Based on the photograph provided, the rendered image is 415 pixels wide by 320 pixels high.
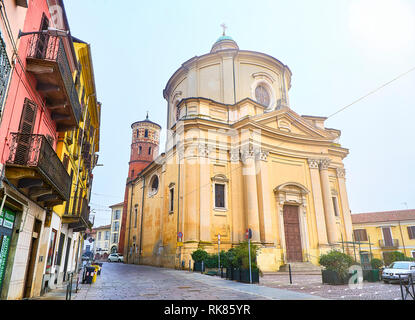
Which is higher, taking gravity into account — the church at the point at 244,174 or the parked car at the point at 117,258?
the church at the point at 244,174

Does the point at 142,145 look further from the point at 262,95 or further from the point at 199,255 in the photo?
the point at 199,255

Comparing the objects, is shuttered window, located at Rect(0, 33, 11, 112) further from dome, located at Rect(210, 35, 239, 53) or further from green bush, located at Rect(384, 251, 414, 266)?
dome, located at Rect(210, 35, 239, 53)

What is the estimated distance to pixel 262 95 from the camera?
2811 centimetres

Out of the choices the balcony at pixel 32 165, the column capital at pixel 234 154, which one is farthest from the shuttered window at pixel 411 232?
the balcony at pixel 32 165

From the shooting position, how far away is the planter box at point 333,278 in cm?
1255

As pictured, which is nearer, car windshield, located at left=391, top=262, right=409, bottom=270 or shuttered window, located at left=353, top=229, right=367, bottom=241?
car windshield, located at left=391, top=262, right=409, bottom=270

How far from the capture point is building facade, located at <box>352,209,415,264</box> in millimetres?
36562

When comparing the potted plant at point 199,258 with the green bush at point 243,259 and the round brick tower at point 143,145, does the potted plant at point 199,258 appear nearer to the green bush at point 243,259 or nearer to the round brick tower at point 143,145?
the green bush at point 243,259

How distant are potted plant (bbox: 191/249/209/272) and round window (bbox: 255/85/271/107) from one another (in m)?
15.5

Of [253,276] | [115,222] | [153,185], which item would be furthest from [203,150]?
[115,222]

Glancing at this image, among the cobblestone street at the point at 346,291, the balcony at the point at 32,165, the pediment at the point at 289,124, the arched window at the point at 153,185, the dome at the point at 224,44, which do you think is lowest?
the cobblestone street at the point at 346,291

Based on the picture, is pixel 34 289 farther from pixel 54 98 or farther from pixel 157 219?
pixel 157 219

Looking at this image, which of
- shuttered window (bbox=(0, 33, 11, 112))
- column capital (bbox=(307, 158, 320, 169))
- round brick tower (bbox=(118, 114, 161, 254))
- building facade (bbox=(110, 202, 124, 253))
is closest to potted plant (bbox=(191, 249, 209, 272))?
column capital (bbox=(307, 158, 320, 169))

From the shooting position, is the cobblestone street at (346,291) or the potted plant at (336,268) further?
the potted plant at (336,268)
